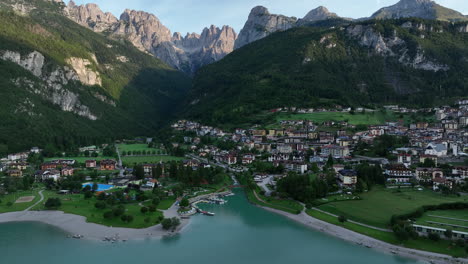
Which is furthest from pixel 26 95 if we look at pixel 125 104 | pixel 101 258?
pixel 101 258

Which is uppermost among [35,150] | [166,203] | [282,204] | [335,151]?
[335,151]

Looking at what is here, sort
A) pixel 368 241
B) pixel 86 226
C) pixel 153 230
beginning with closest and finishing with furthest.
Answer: pixel 368 241 → pixel 153 230 → pixel 86 226

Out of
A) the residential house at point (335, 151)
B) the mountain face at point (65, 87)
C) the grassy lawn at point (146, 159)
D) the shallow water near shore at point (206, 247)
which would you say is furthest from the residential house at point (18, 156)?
the residential house at point (335, 151)

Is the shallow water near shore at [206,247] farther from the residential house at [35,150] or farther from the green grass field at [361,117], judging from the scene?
the green grass field at [361,117]

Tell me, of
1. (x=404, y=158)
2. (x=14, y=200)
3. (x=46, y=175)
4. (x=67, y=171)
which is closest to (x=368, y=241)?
(x=404, y=158)

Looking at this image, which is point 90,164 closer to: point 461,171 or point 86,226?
point 86,226

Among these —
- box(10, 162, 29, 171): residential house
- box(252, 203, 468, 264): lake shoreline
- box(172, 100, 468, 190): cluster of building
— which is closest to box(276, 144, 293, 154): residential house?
box(172, 100, 468, 190): cluster of building

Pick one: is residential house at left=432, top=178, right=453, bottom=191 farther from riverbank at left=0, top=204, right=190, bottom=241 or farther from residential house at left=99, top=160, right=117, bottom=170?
residential house at left=99, top=160, right=117, bottom=170
